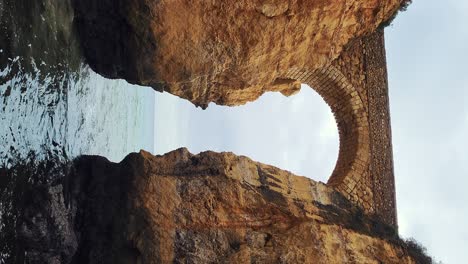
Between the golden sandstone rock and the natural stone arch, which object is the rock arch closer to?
the natural stone arch

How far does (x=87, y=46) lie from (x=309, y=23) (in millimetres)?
2882

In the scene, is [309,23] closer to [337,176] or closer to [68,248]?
[337,176]

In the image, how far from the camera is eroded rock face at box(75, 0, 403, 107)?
6246 millimetres

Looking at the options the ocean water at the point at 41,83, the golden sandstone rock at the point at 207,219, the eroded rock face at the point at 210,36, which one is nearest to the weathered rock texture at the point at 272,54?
the eroded rock face at the point at 210,36

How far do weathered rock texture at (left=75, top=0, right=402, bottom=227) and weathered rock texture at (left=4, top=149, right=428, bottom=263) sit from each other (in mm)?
1082

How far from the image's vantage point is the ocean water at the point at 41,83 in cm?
499

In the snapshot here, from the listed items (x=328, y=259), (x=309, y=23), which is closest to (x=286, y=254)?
(x=328, y=259)

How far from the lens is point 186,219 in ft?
19.4

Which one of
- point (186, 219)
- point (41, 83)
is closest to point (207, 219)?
point (186, 219)

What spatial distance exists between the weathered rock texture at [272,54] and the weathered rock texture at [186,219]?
1082 millimetres

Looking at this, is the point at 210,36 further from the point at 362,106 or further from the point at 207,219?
the point at 362,106

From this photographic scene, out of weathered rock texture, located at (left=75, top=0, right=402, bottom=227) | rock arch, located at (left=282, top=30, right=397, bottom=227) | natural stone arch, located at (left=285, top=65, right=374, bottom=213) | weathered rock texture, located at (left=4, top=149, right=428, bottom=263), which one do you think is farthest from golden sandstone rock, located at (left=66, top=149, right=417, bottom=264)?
rock arch, located at (left=282, top=30, right=397, bottom=227)

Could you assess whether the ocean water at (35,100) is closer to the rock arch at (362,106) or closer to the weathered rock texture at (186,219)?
the weathered rock texture at (186,219)

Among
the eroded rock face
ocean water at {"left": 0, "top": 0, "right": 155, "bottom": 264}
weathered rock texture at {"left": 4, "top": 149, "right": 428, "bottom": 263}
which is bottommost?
weathered rock texture at {"left": 4, "top": 149, "right": 428, "bottom": 263}
